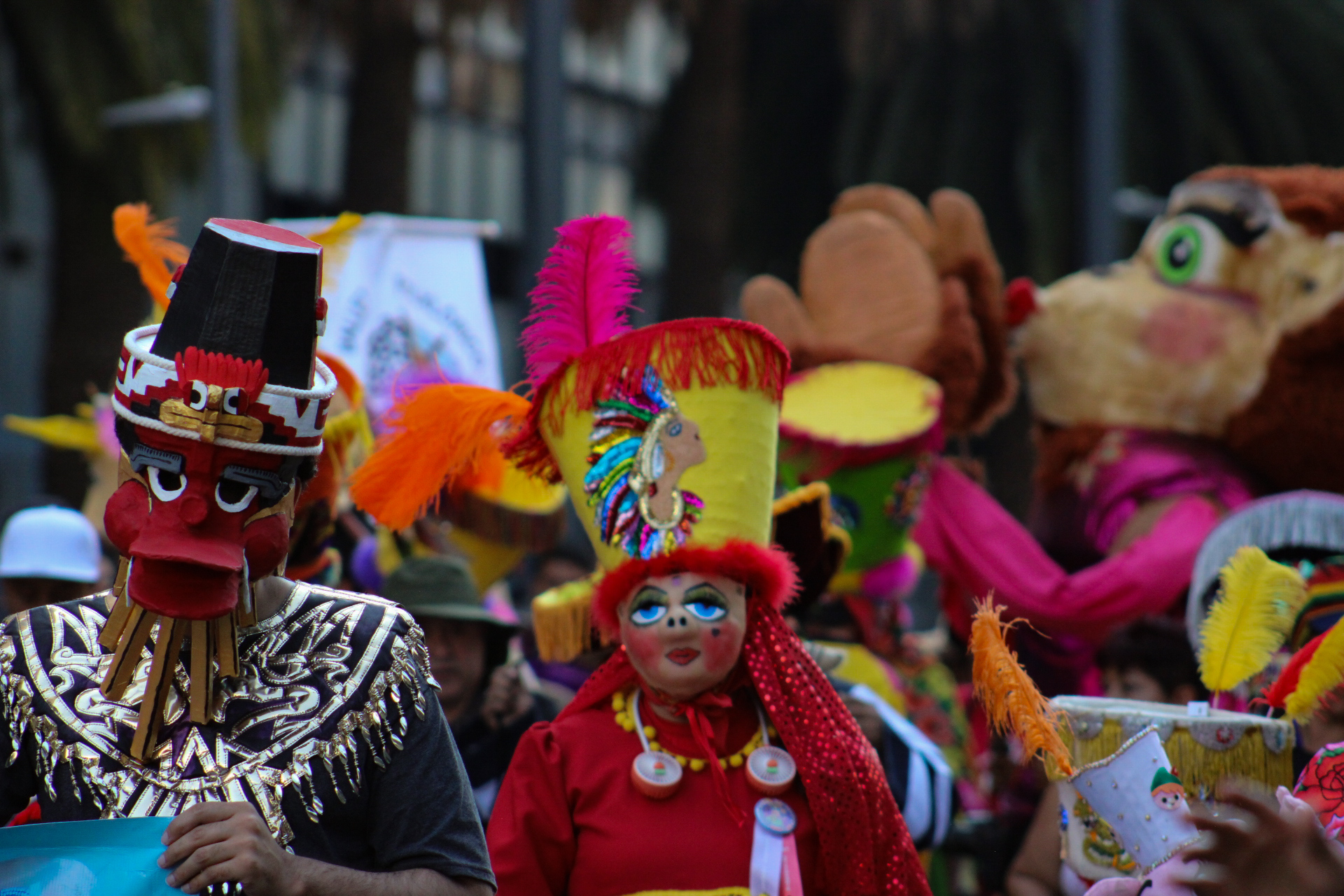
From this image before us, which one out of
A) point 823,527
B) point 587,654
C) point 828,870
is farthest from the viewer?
point 587,654

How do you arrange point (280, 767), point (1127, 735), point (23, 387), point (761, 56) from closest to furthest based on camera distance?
point (280, 767) → point (1127, 735) → point (761, 56) → point (23, 387)

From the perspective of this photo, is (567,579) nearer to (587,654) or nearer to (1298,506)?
(587,654)

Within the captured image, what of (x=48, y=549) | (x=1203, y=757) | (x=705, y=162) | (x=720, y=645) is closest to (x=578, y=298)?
(x=720, y=645)

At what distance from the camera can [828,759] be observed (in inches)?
123

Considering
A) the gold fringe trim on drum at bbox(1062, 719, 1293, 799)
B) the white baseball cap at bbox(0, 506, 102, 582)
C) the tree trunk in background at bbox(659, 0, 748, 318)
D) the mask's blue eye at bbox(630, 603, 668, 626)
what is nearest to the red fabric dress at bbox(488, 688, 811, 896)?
the mask's blue eye at bbox(630, 603, 668, 626)

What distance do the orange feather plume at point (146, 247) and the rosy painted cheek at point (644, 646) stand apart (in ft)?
3.59

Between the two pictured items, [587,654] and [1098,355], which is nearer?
[587,654]

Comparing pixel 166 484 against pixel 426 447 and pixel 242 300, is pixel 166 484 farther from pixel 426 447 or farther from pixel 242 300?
pixel 426 447

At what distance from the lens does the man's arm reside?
6.45 ft

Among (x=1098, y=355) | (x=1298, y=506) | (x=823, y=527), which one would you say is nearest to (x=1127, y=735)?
(x=823, y=527)

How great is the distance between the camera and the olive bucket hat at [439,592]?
4.29m

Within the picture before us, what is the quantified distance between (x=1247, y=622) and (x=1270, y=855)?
1.57 meters

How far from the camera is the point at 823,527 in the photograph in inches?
158

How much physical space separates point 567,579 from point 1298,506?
284 cm
